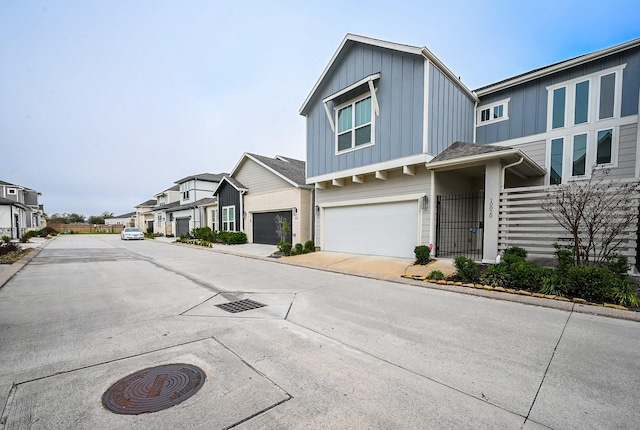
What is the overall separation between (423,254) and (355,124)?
6010mm

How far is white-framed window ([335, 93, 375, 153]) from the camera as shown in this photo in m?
11.0

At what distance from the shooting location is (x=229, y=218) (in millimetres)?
20875

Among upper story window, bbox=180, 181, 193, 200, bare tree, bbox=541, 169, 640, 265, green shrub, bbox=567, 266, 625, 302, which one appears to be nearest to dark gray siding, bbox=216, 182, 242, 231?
upper story window, bbox=180, 181, 193, 200

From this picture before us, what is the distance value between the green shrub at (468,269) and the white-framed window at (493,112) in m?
7.94

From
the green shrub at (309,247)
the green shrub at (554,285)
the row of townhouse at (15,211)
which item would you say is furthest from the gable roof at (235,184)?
the row of townhouse at (15,211)

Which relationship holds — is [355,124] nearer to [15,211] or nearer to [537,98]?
[537,98]

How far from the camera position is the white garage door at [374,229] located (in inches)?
400

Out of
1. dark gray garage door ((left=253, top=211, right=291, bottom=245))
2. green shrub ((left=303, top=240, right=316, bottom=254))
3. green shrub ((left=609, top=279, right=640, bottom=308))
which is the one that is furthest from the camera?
dark gray garage door ((left=253, top=211, right=291, bottom=245))

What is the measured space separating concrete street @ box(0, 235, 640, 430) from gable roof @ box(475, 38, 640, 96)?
9.56 metres

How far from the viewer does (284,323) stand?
4.20 metres

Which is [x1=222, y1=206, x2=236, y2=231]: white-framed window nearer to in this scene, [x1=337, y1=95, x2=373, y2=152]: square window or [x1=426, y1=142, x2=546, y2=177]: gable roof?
[x1=337, y1=95, x2=373, y2=152]: square window

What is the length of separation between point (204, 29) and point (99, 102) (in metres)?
8.95

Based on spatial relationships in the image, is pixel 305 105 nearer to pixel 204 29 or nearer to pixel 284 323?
pixel 204 29

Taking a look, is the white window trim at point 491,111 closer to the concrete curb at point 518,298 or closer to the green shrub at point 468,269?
the green shrub at point 468,269
